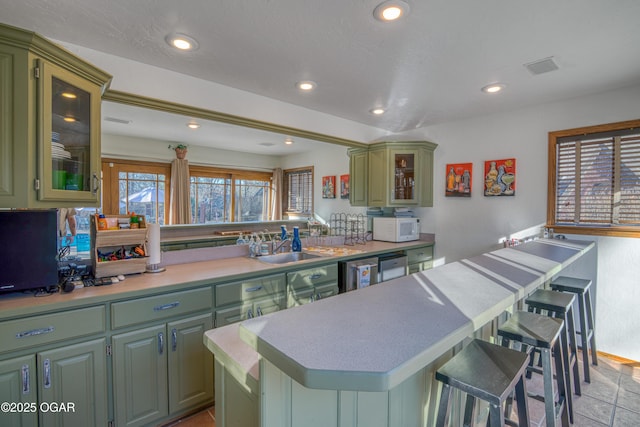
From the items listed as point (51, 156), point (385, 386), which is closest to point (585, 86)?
point (385, 386)

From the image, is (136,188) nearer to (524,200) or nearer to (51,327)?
(51,327)

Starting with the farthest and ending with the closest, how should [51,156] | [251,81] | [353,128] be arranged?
1. [353,128]
2. [251,81]
3. [51,156]

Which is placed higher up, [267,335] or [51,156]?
[51,156]

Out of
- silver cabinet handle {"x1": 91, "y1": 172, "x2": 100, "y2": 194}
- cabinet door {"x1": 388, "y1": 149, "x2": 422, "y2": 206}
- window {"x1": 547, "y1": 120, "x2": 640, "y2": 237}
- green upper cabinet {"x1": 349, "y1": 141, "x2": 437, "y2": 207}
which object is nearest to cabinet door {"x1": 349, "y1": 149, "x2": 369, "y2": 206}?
green upper cabinet {"x1": 349, "y1": 141, "x2": 437, "y2": 207}

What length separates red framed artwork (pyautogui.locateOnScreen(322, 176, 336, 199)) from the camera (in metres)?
5.23

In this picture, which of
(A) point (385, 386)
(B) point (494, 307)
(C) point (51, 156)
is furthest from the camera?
(C) point (51, 156)

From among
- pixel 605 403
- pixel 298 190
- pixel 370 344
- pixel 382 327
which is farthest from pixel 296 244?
pixel 298 190

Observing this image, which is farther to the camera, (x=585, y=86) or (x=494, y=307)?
(x=585, y=86)

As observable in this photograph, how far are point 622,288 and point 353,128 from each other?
9.80ft

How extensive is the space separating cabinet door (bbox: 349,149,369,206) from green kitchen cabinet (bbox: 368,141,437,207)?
6.5 inches

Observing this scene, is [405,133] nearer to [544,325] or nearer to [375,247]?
[375,247]

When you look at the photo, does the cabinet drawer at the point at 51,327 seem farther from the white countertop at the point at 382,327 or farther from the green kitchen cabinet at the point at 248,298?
the white countertop at the point at 382,327

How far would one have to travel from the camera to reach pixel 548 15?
1.59 m

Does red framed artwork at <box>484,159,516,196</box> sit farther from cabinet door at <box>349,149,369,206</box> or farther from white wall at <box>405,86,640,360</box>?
cabinet door at <box>349,149,369,206</box>
